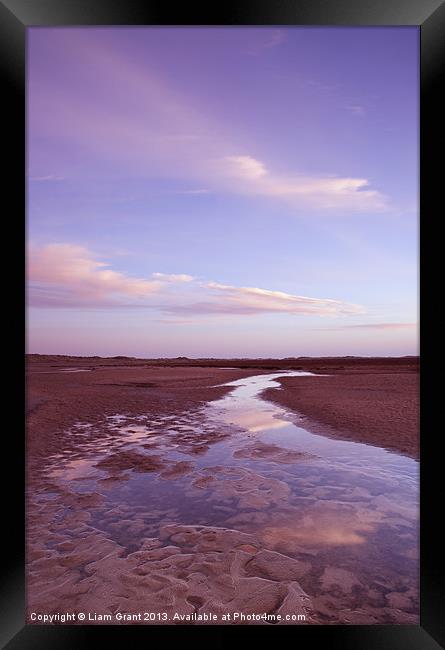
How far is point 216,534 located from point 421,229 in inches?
145

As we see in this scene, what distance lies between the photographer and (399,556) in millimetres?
3541

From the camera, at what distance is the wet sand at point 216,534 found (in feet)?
9.20

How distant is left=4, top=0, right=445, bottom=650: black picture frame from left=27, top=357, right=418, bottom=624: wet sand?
59 centimetres

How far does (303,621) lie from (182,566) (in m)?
1.16

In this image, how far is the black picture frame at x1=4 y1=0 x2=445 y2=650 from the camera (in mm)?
2117

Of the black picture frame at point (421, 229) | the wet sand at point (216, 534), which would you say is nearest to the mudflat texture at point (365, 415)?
the wet sand at point (216, 534)

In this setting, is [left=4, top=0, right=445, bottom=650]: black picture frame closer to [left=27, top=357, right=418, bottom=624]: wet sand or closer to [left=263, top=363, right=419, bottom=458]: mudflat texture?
[left=27, top=357, right=418, bottom=624]: wet sand

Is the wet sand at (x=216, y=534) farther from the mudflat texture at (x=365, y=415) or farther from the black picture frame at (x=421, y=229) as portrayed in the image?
the mudflat texture at (x=365, y=415)

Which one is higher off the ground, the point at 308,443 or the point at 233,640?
the point at 233,640

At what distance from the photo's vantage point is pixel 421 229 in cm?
226

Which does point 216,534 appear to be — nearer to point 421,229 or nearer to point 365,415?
point 421,229
